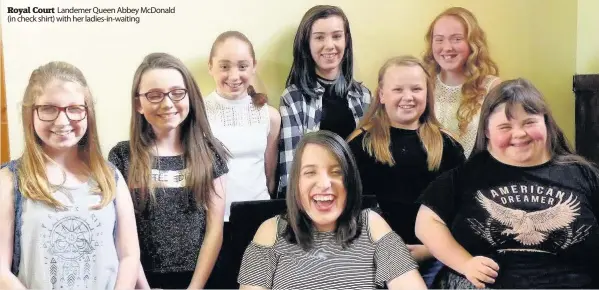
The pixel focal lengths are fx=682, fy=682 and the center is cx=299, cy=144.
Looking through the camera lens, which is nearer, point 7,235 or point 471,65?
point 7,235

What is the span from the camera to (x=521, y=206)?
5.89ft

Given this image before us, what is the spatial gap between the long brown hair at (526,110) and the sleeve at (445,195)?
85 mm

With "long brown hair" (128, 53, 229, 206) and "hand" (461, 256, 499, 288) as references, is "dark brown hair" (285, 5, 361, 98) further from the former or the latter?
"hand" (461, 256, 499, 288)

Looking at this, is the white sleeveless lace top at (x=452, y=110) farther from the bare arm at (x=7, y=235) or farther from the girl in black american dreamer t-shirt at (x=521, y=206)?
the bare arm at (x=7, y=235)

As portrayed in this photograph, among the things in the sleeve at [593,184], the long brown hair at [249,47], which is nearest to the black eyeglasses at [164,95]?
the long brown hair at [249,47]

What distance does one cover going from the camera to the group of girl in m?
1.77

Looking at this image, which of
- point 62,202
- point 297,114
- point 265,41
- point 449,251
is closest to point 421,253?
point 449,251

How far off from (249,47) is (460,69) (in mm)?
570

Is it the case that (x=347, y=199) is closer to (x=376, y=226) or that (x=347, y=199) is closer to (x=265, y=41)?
(x=376, y=226)

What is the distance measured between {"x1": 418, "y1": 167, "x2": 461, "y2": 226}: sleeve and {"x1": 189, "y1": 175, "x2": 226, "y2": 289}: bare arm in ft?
1.82

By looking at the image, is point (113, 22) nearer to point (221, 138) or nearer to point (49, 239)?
point (221, 138)

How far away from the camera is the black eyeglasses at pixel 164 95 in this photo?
177 centimetres

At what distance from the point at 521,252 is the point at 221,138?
84 cm

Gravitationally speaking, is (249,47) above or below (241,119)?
above
